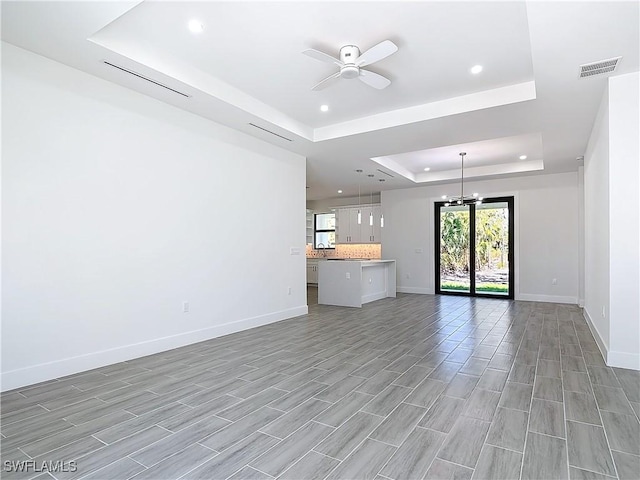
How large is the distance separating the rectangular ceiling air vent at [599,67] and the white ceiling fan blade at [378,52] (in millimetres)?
1912

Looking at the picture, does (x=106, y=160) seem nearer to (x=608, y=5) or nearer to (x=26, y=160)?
(x=26, y=160)

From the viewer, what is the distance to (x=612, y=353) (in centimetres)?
368

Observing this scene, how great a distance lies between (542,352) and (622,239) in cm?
153

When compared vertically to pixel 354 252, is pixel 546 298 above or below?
below

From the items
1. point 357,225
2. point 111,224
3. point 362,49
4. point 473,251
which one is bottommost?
point 473,251

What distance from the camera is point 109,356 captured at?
3.73m

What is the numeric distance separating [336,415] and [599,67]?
3982 mm

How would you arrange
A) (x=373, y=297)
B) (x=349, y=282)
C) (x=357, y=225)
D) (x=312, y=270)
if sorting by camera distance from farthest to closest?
(x=312, y=270) → (x=357, y=225) → (x=373, y=297) → (x=349, y=282)

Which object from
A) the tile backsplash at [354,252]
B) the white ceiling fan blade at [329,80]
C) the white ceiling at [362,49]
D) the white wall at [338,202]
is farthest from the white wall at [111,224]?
the white wall at [338,202]

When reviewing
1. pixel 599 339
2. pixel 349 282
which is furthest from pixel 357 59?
pixel 349 282

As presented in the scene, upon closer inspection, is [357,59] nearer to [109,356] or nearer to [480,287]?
[109,356]

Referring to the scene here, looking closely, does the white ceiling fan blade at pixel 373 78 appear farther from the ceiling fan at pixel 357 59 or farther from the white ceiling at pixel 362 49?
the white ceiling at pixel 362 49

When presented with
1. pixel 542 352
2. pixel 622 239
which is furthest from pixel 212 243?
pixel 622 239

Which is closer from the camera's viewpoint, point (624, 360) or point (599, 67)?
point (599, 67)
